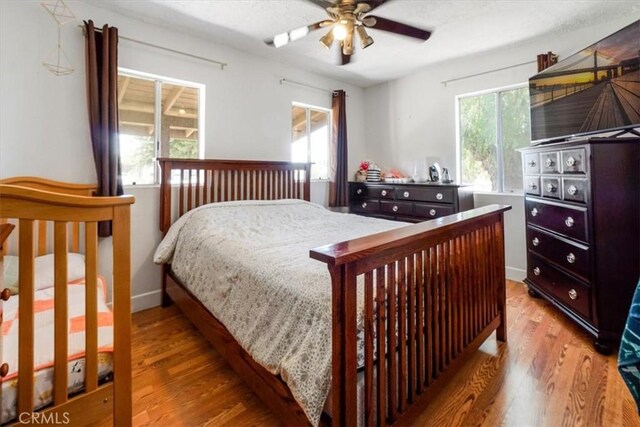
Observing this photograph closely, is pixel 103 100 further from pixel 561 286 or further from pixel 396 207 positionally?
pixel 561 286

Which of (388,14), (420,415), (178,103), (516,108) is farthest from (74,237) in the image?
(516,108)

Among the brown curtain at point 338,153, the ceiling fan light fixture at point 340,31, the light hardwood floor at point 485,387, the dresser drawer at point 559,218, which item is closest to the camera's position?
the light hardwood floor at point 485,387

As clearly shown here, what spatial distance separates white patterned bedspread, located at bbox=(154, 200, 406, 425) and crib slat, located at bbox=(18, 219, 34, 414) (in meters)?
0.75

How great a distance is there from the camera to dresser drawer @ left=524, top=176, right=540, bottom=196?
Answer: 2510 millimetres

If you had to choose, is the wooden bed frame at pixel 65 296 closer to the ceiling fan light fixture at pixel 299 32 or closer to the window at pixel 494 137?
the ceiling fan light fixture at pixel 299 32

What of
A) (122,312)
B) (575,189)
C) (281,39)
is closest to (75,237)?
(122,312)

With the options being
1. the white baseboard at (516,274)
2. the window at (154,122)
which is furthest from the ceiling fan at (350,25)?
the white baseboard at (516,274)

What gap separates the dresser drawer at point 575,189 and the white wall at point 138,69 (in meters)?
2.58

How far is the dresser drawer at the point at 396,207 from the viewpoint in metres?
3.58

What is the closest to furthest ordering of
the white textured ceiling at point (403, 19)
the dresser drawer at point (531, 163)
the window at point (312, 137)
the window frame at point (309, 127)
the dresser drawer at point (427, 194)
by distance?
the white textured ceiling at point (403, 19)
the dresser drawer at point (531, 163)
the dresser drawer at point (427, 194)
the window frame at point (309, 127)
the window at point (312, 137)

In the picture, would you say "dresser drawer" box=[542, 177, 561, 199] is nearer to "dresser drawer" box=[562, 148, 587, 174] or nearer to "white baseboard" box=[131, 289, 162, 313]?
"dresser drawer" box=[562, 148, 587, 174]

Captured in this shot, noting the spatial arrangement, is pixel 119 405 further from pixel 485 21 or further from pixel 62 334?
pixel 485 21

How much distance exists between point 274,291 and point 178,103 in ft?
7.87

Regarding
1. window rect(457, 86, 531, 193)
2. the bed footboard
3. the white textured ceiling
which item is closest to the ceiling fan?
the white textured ceiling
